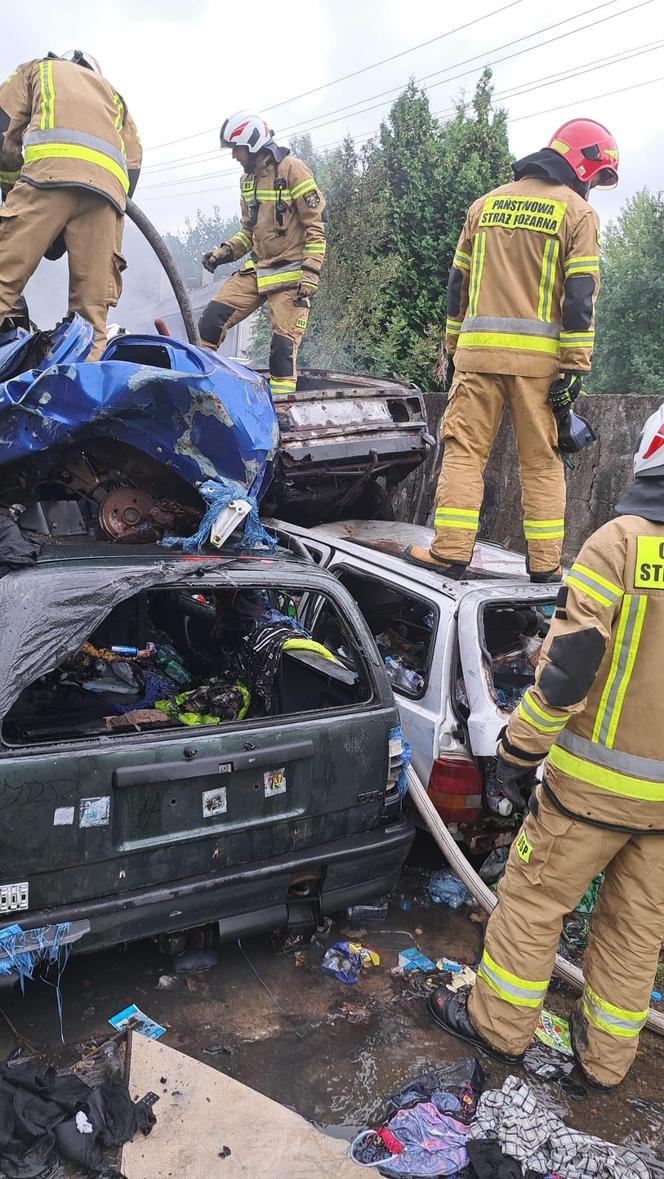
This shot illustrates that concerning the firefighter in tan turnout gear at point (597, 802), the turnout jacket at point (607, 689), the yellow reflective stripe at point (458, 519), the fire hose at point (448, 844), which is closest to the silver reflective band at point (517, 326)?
the yellow reflective stripe at point (458, 519)

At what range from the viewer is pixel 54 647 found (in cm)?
256

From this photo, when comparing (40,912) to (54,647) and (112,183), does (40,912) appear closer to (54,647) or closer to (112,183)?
(54,647)

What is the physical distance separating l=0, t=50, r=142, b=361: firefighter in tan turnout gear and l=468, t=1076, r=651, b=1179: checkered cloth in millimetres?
3464

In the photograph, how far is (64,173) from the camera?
4160mm

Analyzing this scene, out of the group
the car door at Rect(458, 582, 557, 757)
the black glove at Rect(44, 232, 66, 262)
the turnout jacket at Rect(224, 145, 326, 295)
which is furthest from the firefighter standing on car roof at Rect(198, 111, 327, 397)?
the car door at Rect(458, 582, 557, 757)

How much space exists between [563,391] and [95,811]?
118 inches

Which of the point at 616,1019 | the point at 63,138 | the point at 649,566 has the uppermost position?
the point at 63,138

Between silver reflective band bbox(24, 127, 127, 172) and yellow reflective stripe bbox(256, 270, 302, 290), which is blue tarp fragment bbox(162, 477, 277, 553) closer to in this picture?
silver reflective band bbox(24, 127, 127, 172)

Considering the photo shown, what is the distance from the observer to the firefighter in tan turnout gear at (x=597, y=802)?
2533 mm

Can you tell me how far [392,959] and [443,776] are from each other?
0.76m

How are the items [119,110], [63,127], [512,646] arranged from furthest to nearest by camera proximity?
[119,110], [512,646], [63,127]

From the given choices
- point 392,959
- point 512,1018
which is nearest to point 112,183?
point 392,959

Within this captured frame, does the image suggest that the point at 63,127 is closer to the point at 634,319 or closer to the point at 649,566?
the point at 649,566

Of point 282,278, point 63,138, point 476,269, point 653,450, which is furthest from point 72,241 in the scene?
point 653,450
